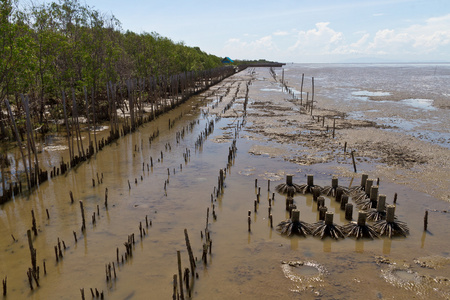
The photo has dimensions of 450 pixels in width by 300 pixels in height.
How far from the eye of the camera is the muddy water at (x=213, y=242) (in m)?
6.32

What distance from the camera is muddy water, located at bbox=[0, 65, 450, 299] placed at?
6.32m

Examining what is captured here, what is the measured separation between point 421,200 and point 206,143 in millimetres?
10085

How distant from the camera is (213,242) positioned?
784cm

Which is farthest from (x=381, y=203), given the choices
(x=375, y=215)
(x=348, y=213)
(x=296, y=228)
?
(x=296, y=228)

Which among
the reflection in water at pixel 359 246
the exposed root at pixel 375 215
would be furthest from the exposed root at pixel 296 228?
the exposed root at pixel 375 215

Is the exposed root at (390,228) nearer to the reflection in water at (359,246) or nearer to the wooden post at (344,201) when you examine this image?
the reflection in water at (359,246)

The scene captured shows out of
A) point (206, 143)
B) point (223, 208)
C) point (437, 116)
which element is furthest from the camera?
point (437, 116)

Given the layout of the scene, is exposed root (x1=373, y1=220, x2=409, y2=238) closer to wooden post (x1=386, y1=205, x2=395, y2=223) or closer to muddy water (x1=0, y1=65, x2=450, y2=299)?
wooden post (x1=386, y1=205, x2=395, y2=223)

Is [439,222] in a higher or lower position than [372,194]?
lower

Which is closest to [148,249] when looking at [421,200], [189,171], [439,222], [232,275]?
[232,275]

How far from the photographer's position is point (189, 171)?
41.9 ft

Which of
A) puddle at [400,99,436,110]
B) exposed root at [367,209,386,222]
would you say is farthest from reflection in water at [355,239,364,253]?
puddle at [400,99,436,110]

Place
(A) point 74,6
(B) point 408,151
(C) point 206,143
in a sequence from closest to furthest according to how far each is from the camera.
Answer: (B) point 408,151 → (C) point 206,143 → (A) point 74,6

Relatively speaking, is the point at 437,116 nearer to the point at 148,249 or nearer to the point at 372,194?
the point at 372,194
